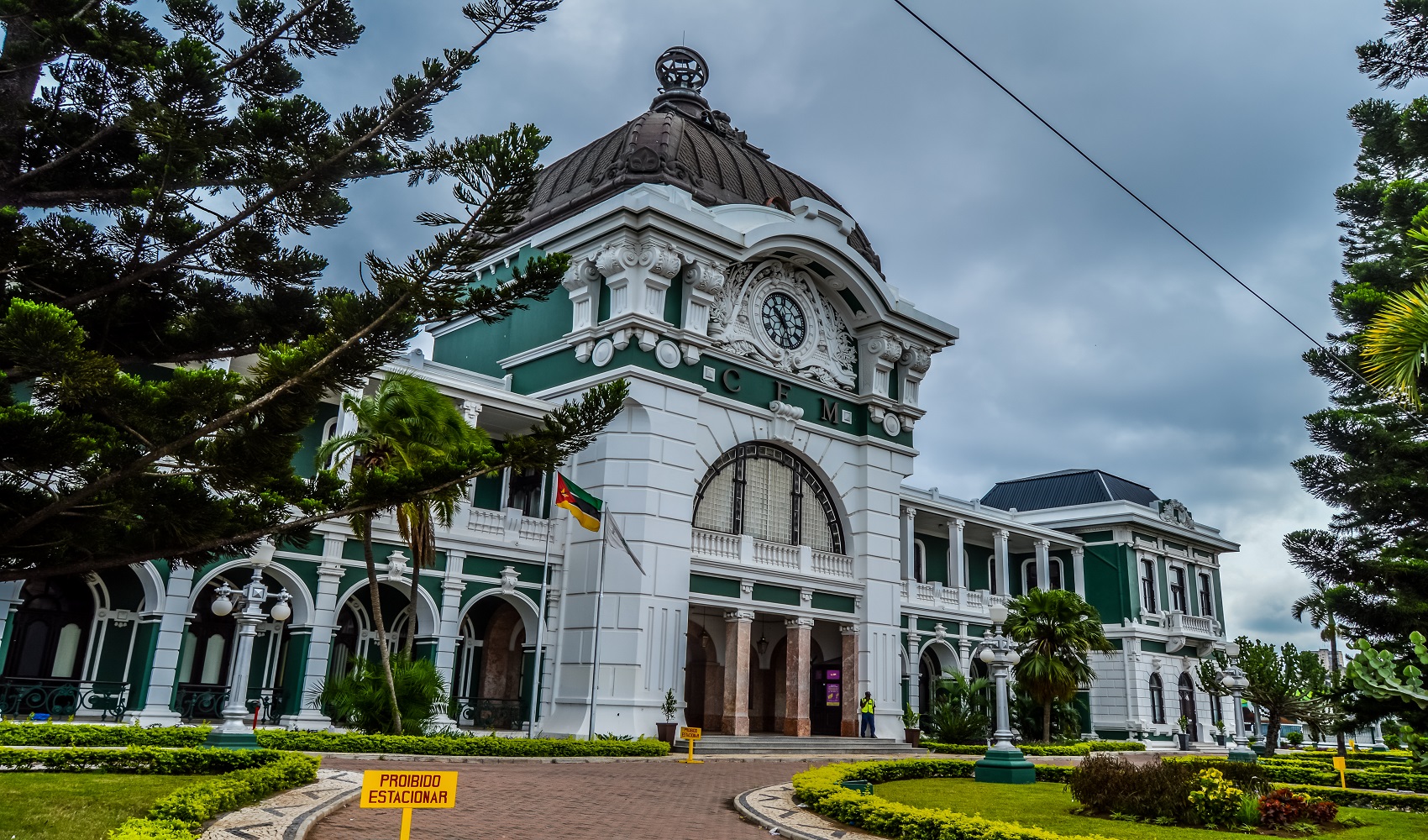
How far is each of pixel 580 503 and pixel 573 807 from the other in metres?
10.0

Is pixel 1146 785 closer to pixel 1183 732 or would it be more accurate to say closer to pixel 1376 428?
pixel 1376 428

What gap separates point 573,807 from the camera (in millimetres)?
12625

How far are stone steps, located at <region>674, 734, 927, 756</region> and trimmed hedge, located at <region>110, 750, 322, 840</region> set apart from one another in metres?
12.0

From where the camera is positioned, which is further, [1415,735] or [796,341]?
[796,341]

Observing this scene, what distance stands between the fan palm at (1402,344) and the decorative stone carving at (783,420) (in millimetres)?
17344

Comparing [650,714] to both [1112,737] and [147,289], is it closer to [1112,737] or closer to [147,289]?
[147,289]

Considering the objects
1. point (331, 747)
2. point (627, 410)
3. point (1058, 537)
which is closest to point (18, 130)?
point (331, 747)

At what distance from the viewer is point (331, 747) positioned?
17375 millimetres

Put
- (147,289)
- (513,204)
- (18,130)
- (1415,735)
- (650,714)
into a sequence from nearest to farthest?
(513,204) → (18,130) → (147,289) → (1415,735) → (650,714)

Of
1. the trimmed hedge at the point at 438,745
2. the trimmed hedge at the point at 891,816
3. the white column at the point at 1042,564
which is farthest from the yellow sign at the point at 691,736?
the white column at the point at 1042,564

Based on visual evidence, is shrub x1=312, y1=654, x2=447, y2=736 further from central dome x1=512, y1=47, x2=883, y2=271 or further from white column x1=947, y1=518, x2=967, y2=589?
white column x1=947, y1=518, x2=967, y2=589

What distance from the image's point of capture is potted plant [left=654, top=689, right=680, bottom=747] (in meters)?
23.5

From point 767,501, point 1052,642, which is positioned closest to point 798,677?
point 767,501

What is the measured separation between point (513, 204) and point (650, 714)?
60.3 feet
